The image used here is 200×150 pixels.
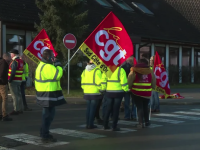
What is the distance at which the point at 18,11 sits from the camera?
21.5 m

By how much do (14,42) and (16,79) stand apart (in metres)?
10.4

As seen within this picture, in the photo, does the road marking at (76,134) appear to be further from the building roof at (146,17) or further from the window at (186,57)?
the window at (186,57)

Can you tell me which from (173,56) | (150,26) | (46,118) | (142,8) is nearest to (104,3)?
(150,26)

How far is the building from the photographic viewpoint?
21.4 meters

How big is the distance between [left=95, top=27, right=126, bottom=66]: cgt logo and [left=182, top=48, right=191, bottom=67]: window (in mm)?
25395

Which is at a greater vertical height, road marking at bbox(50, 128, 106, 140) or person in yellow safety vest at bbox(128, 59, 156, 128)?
person in yellow safety vest at bbox(128, 59, 156, 128)

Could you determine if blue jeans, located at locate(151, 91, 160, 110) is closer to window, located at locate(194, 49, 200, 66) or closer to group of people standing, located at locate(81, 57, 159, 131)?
group of people standing, located at locate(81, 57, 159, 131)

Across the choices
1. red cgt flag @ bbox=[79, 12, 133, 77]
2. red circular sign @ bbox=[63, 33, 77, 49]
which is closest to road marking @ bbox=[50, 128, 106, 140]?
red cgt flag @ bbox=[79, 12, 133, 77]

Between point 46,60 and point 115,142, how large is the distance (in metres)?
2.15

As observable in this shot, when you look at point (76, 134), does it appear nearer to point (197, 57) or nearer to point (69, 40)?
point (69, 40)

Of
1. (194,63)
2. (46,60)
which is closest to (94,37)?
(46,60)

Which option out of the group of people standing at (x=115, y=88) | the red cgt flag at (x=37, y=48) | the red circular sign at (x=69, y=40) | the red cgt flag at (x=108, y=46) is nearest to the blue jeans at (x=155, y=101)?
the group of people standing at (x=115, y=88)

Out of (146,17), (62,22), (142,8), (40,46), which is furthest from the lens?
(142,8)

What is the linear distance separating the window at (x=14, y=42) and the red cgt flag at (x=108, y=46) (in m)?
13.1
